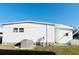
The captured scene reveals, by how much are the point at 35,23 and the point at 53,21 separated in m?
1.50

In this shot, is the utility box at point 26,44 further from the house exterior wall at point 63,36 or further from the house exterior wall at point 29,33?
the house exterior wall at point 63,36

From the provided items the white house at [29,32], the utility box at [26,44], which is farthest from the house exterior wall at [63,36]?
the utility box at [26,44]

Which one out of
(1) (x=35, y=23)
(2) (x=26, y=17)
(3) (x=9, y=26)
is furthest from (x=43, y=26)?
(3) (x=9, y=26)

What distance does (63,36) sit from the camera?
1432 centimetres

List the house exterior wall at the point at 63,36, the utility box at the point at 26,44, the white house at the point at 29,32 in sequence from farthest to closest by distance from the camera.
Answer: the house exterior wall at the point at 63,36, the white house at the point at 29,32, the utility box at the point at 26,44

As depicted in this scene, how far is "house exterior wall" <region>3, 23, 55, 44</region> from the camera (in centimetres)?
1341

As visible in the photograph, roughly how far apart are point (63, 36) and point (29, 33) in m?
2.74

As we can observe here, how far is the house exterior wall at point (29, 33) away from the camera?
44.0ft

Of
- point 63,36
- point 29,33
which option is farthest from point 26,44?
point 63,36

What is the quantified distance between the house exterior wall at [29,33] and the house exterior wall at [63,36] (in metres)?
0.61

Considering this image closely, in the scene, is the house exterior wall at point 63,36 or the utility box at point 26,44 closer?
the utility box at point 26,44

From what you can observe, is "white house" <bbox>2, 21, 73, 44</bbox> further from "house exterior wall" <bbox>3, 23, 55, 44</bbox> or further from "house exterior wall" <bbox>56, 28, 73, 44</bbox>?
"house exterior wall" <bbox>56, 28, 73, 44</bbox>

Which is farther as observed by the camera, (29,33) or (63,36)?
(63,36)

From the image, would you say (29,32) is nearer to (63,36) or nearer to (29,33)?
(29,33)
